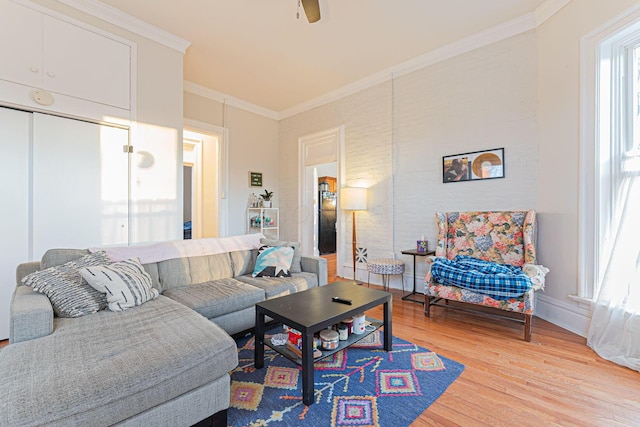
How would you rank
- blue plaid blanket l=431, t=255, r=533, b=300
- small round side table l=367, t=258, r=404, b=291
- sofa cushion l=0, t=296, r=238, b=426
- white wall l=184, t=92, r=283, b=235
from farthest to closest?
white wall l=184, t=92, r=283, b=235, small round side table l=367, t=258, r=404, b=291, blue plaid blanket l=431, t=255, r=533, b=300, sofa cushion l=0, t=296, r=238, b=426

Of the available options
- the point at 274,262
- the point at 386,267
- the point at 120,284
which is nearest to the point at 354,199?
the point at 386,267

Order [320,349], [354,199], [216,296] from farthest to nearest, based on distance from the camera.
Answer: [354,199] < [216,296] < [320,349]

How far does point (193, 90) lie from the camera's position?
4.45 metres

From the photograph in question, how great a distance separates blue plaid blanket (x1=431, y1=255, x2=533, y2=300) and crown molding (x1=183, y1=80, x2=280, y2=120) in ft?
13.5

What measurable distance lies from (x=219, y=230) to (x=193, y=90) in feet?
7.32

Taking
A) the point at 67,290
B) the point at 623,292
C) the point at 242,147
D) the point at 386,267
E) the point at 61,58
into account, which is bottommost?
the point at 386,267

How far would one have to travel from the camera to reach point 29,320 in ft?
4.66

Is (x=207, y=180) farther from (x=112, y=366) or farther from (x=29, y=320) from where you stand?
(x=112, y=366)

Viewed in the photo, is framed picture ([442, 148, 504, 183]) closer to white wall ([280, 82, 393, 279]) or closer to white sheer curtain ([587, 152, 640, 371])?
white wall ([280, 82, 393, 279])

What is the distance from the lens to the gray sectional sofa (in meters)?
1.01

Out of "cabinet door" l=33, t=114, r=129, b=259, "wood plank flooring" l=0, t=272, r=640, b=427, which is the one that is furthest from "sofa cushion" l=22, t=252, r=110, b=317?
"wood plank flooring" l=0, t=272, r=640, b=427

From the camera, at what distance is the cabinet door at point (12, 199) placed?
7.89 ft

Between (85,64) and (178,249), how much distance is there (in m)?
1.98

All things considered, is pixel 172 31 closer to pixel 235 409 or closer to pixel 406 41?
pixel 406 41
